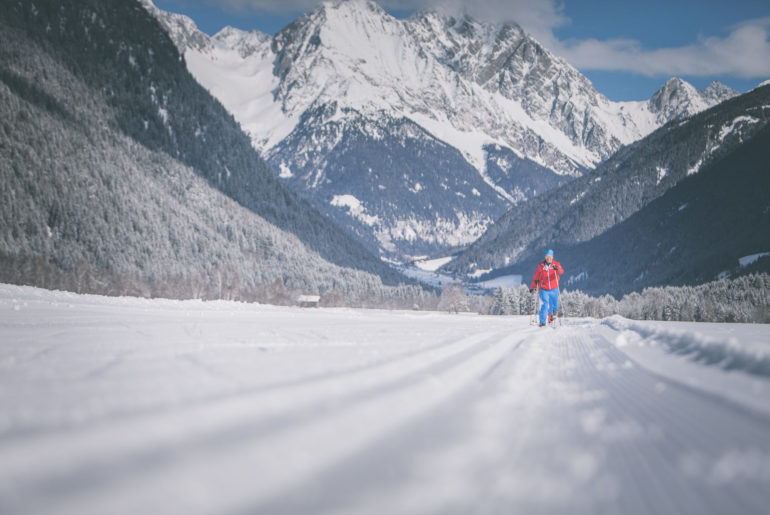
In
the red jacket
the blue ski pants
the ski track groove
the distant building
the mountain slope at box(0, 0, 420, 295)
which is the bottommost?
the distant building

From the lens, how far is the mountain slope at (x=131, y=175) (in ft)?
236

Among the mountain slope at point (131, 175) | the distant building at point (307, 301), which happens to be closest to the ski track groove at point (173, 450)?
the mountain slope at point (131, 175)

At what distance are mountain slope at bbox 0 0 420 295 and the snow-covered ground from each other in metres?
71.8

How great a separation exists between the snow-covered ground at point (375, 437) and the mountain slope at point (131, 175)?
71810mm

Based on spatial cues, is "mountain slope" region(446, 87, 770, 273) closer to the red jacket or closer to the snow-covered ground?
the red jacket

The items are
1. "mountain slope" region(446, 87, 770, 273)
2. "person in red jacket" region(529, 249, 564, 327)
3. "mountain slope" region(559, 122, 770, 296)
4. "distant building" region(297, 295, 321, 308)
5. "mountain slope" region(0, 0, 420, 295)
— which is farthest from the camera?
"mountain slope" region(446, 87, 770, 273)

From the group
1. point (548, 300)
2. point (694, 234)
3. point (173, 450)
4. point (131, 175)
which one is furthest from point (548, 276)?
point (694, 234)

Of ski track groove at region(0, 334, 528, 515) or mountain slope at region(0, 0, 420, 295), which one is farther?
mountain slope at region(0, 0, 420, 295)

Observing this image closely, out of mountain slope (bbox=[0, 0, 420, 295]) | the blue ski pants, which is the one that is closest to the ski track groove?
the blue ski pants

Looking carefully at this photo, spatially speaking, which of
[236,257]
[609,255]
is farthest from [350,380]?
[609,255]

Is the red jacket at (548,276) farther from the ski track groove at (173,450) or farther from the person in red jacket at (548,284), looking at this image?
the ski track groove at (173,450)

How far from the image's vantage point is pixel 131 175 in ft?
289

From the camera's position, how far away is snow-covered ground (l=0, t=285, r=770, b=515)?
3.20 feet

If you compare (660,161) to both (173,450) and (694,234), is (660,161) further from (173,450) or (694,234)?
(173,450)
